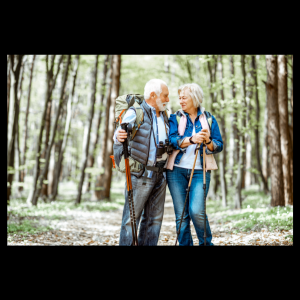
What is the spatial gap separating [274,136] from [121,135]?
5214mm

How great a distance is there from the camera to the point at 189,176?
10.8 ft

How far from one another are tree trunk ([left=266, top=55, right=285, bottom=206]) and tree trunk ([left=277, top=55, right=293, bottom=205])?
6.0 inches

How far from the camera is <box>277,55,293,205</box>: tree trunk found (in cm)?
726

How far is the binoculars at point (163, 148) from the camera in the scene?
3199mm

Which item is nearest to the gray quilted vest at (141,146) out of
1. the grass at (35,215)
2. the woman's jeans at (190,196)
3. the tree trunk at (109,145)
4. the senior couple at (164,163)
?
the senior couple at (164,163)

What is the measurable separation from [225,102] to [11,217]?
5.87 m

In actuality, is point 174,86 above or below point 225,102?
above

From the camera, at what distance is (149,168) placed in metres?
3.14

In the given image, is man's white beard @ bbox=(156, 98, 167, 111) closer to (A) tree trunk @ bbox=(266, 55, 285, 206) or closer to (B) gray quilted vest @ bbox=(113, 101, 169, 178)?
(B) gray quilted vest @ bbox=(113, 101, 169, 178)

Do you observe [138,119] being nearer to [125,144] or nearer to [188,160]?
[125,144]

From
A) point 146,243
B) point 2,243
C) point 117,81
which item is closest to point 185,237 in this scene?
point 146,243

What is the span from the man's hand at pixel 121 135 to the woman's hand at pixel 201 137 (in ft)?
2.30

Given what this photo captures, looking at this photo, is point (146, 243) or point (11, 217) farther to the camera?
point (11, 217)
